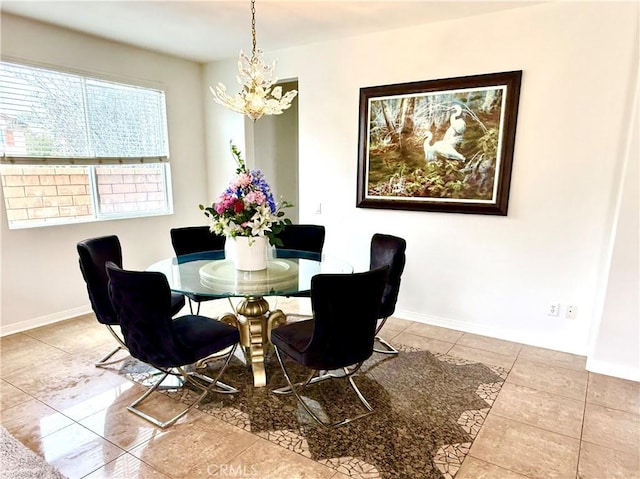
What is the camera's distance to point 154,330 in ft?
6.69

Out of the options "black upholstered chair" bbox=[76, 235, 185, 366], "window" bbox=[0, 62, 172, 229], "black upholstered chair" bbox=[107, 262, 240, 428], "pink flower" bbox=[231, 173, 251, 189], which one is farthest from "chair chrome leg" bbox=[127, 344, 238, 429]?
"window" bbox=[0, 62, 172, 229]

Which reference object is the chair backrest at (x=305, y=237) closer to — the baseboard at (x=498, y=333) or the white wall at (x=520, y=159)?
the white wall at (x=520, y=159)

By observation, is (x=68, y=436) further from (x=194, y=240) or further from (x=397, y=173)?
(x=397, y=173)

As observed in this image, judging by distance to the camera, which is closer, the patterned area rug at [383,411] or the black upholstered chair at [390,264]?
the patterned area rug at [383,411]

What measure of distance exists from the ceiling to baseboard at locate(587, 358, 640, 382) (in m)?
2.70

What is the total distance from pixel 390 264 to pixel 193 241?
1.84 meters

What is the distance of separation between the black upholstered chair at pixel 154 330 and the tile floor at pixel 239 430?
206 millimetres

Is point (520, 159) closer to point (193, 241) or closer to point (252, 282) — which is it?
point (252, 282)

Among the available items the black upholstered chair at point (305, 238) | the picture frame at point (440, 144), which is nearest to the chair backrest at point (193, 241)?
the black upholstered chair at point (305, 238)

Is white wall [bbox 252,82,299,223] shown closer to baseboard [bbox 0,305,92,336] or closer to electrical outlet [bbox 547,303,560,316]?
baseboard [bbox 0,305,92,336]

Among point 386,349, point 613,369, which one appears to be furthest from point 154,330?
point 613,369

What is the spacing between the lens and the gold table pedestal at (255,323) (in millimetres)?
2729

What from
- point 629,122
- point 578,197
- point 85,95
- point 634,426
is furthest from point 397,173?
point 85,95

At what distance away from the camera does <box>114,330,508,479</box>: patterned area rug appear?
1909 millimetres
